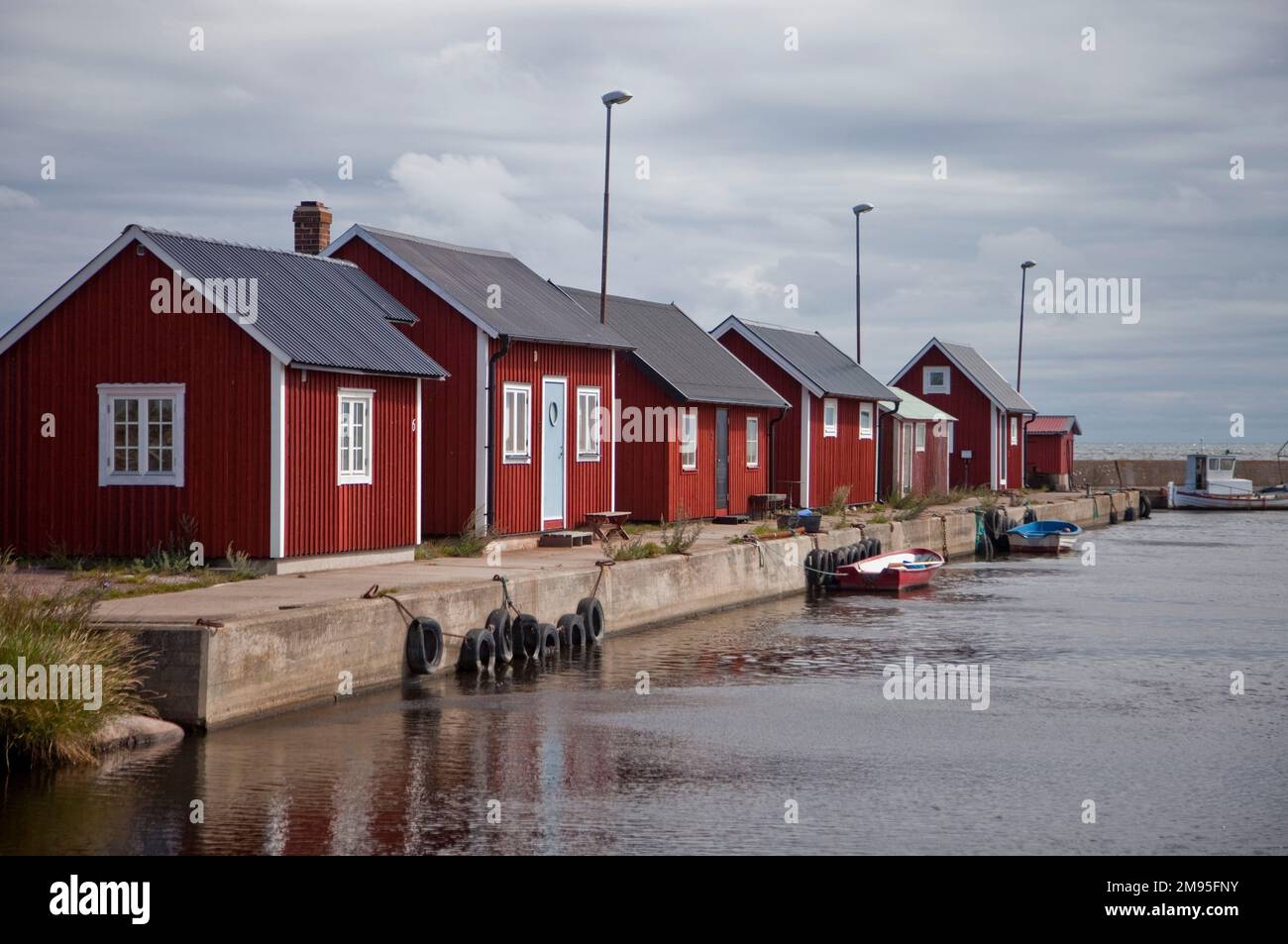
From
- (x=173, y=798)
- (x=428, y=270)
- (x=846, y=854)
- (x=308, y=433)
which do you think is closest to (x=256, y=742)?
(x=173, y=798)

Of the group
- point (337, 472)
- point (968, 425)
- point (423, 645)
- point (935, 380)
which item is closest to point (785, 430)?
point (337, 472)

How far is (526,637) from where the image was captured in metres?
19.9

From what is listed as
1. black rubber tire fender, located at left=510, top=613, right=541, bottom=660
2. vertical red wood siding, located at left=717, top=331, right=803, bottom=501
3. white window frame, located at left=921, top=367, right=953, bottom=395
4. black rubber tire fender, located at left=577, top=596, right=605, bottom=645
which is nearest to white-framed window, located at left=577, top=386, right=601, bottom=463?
black rubber tire fender, located at left=577, top=596, right=605, bottom=645

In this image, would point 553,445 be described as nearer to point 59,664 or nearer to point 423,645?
point 423,645

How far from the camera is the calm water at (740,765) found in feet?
37.4

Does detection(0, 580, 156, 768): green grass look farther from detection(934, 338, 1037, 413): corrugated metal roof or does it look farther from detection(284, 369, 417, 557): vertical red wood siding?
detection(934, 338, 1037, 413): corrugated metal roof

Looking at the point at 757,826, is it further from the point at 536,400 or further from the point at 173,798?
the point at 536,400

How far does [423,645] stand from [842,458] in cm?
2631

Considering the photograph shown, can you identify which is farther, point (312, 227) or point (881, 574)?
point (881, 574)

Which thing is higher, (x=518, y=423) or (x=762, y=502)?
(x=518, y=423)

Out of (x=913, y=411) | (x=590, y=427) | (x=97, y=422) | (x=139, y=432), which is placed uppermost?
→ (x=913, y=411)

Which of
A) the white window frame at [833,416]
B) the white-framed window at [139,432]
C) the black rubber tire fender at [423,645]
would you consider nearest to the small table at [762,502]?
the white window frame at [833,416]

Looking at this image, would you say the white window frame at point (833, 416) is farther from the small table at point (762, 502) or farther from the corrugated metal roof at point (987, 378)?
the corrugated metal roof at point (987, 378)

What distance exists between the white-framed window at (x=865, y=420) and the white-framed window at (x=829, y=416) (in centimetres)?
222
